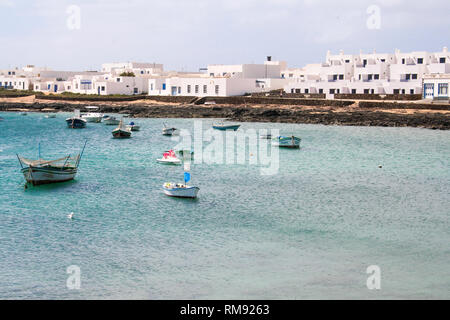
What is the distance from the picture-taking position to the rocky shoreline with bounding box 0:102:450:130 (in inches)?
2766

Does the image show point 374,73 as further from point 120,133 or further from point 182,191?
point 182,191

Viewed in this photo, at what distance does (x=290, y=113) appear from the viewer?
80.2 metres

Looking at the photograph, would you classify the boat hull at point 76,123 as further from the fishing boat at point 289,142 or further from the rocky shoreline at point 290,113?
the fishing boat at point 289,142

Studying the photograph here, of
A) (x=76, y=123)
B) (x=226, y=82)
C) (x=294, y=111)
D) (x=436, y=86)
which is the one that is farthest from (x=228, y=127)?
(x=226, y=82)

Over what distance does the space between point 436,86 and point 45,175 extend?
59.7 m

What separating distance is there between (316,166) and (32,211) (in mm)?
21650

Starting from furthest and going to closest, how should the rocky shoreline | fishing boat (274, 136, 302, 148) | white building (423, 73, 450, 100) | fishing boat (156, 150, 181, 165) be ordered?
white building (423, 73, 450, 100) → the rocky shoreline → fishing boat (274, 136, 302, 148) → fishing boat (156, 150, 181, 165)

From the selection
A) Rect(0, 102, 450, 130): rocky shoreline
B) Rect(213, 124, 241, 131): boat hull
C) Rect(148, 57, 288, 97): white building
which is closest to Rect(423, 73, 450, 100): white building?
Rect(0, 102, 450, 130): rocky shoreline

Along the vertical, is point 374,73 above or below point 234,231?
above

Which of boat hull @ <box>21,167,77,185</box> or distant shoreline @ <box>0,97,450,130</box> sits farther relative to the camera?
distant shoreline @ <box>0,97,450,130</box>

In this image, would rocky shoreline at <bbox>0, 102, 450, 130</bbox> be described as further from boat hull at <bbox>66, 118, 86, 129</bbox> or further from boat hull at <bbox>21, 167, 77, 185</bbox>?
boat hull at <bbox>21, 167, 77, 185</bbox>

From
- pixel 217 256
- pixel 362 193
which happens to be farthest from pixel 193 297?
pixel 362 193

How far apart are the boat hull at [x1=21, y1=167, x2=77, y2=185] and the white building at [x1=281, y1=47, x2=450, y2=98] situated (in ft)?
197

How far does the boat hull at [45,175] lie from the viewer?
112 ft
